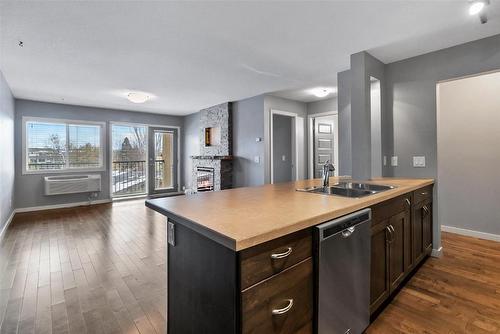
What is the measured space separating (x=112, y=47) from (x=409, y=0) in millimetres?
2995

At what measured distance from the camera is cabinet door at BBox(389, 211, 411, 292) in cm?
199

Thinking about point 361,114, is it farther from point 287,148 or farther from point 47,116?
point 47,116

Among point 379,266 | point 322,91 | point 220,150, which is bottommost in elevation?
point 379,266

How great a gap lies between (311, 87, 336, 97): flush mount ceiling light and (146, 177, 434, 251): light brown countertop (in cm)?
312

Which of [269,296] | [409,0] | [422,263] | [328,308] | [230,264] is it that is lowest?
[422,263]

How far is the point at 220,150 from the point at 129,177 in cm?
302

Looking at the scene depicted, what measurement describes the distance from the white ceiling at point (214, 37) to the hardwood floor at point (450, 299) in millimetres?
2440

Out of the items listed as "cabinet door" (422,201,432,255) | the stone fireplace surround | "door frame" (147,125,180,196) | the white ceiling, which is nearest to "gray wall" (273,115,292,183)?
the stone fireplace surround

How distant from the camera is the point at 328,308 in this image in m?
1.34

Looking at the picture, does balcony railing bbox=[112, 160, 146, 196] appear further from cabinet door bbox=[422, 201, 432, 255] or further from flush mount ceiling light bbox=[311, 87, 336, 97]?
cabinet door bbox=[422, 201, 432, 255]

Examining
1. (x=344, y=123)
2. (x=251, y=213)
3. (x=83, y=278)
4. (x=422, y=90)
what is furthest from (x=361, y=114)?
(x=83, y=278)

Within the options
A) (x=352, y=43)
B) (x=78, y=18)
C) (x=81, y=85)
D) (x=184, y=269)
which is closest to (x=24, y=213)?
(x=81, y=85)

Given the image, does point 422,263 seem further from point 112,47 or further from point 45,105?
point 45,105

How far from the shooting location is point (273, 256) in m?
1.07
